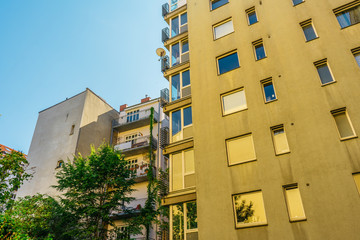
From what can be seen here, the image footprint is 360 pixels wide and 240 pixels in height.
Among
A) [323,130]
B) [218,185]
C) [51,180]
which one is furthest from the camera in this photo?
[51,180]

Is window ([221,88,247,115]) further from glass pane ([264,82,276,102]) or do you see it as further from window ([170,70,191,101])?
window ([170,70,191,101])

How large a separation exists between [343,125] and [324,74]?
9.50 feet

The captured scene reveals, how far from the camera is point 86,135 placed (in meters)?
27.8

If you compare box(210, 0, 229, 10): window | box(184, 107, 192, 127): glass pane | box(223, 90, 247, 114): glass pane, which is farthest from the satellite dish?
box(223, 90, 247, 114): glass pane

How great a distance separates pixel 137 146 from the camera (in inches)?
1077

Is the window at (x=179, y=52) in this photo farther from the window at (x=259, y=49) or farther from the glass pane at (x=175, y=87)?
the window at (x=259, y=49)

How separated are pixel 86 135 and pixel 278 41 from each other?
21083 mm

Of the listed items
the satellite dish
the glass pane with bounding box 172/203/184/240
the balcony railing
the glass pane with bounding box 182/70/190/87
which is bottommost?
the glass pane with bounding box 172/203/184/240

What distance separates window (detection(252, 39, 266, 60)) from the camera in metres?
15.5

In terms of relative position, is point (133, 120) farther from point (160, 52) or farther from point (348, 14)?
point (348, 14)

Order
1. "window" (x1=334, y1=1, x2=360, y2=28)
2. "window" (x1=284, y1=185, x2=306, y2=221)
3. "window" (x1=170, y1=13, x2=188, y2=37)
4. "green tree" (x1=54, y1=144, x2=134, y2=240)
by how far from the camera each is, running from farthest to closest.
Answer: "window" (x1=170, y1=13, x2=188, y2=37), "green tree" (x1=54, y1=144, x2=134, y2=240), "window" (x1=334, y1=1, x2=360, y2=28), "window" (x1=284, y1=185, x2=306, y2=221)

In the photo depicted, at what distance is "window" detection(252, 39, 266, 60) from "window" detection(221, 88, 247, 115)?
2350 mm

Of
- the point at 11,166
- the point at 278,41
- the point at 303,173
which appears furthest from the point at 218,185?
the point at 11,166

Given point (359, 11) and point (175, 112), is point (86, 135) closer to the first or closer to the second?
point (175, 112)
